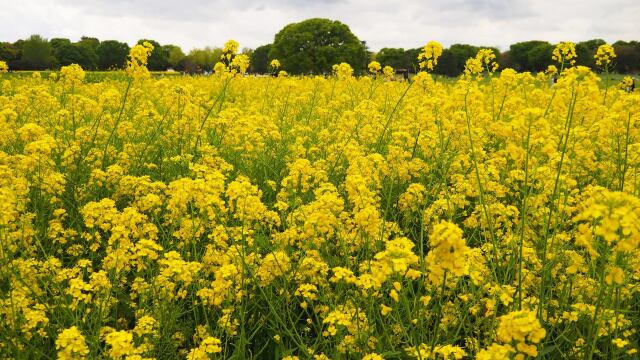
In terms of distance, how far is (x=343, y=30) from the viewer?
48.3 m

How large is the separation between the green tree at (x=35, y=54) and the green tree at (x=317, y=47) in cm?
1980

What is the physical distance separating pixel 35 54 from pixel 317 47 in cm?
2448

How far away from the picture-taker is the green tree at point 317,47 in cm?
4525

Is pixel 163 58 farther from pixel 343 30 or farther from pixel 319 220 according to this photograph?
pixel 319 220

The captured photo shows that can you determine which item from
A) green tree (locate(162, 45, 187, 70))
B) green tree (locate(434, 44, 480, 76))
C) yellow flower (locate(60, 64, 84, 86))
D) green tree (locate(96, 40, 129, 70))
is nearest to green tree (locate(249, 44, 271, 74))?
green tree (locate(162, 45, 187, 70))

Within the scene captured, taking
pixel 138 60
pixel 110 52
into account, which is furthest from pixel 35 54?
pixel 138 60

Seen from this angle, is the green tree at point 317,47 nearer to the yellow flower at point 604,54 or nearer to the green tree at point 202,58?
the green tree at point 202,58

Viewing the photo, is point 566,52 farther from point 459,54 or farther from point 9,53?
point 459,54

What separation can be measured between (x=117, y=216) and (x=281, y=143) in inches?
131

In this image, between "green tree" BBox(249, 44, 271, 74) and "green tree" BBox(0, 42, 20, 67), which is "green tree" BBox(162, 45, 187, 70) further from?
"green tree" BBox(0, 42, 20, 67)

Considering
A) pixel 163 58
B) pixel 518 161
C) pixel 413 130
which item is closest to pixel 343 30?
pixel 163 58

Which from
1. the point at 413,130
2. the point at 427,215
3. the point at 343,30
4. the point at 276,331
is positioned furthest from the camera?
the point at 343,30

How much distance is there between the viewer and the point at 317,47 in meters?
46.8

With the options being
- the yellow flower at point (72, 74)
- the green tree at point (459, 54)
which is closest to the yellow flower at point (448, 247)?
the yellow flower at point (72, 74)
